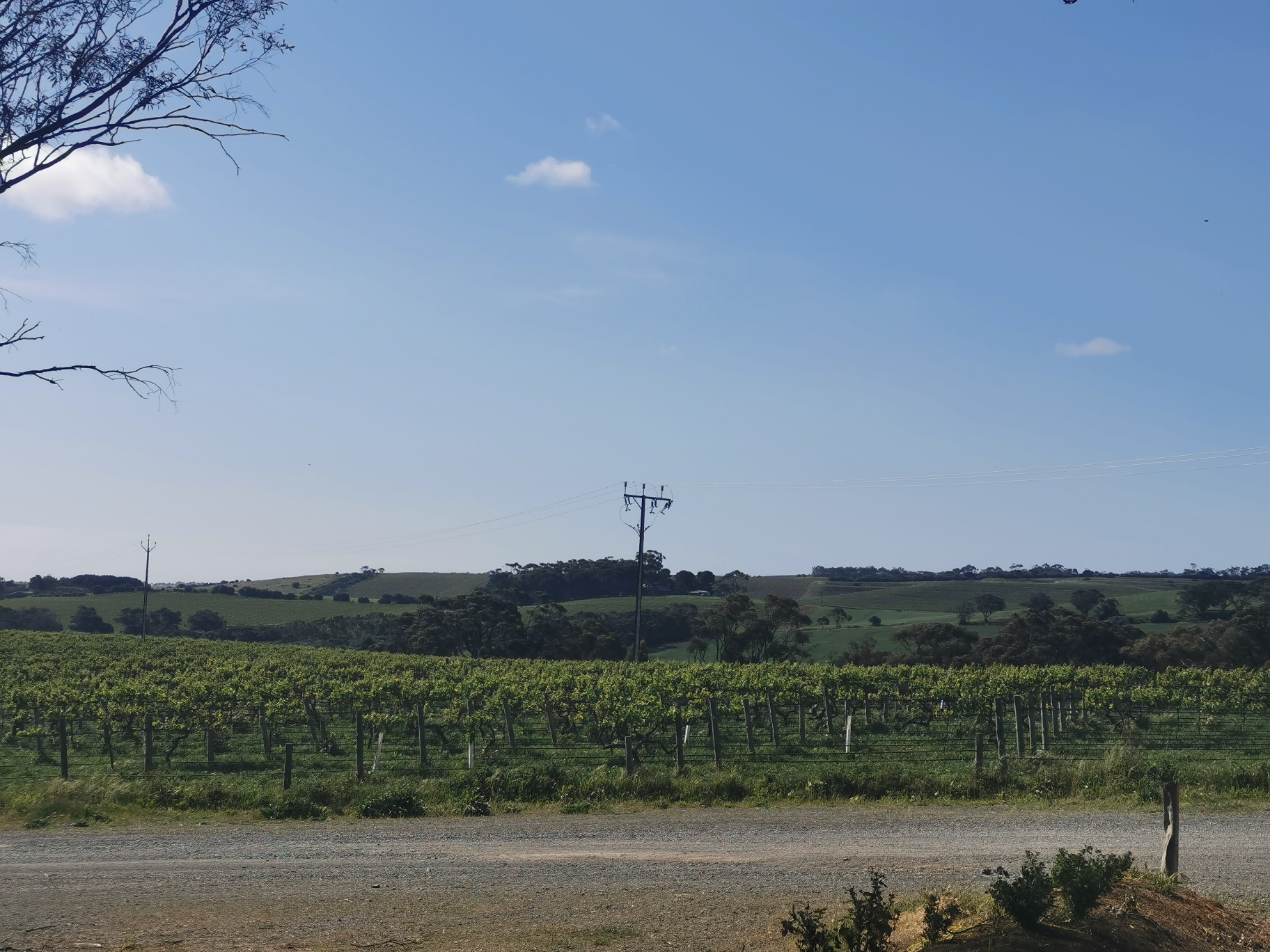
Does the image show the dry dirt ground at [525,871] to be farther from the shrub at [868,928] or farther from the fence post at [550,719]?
the fence post at [550,719]

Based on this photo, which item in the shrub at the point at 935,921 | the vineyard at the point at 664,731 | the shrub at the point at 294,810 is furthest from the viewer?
the vineyard at the point at 664,731

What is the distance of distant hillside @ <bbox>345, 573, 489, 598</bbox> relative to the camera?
132875 mm

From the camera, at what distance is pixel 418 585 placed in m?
143

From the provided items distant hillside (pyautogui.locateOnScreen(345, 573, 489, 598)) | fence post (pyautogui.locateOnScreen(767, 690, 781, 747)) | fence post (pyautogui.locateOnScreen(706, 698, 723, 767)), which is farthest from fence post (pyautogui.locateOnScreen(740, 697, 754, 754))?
distant hillside (pyautogui.locateOnScreen(345, 573, 489, 598))

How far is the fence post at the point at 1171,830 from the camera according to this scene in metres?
11.7

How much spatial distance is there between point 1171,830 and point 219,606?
4463 inches

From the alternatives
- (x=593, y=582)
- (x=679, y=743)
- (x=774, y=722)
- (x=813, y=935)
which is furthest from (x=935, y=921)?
(x=593, y=582)

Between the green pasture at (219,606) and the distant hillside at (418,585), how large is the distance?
1244 cm

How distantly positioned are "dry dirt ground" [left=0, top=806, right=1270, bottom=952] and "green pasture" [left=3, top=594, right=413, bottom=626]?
9121cm

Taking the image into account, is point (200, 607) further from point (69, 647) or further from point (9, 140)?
point (9, 140)

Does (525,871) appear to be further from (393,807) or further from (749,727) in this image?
(749,727)

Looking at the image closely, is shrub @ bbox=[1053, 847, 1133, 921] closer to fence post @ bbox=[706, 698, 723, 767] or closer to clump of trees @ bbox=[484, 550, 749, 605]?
fence post @ bbox=[706, 698, 723, 767]

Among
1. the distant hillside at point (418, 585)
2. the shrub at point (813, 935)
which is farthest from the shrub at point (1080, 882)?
the distant hillside at point (418, 585)

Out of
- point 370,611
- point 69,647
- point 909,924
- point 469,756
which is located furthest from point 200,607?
point 909,924
